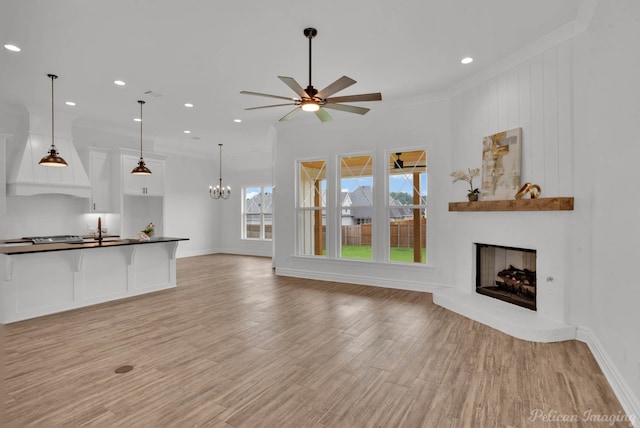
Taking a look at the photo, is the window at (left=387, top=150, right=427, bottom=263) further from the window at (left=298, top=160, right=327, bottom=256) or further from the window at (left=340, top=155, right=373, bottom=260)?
the window at (left=298, top=160, right=327, bottom=256)

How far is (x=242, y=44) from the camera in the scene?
4.00 meters

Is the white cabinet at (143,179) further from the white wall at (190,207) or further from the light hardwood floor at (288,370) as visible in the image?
the light hardwood floor at (288,370)

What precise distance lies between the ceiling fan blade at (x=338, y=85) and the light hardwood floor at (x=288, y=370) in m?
2.51

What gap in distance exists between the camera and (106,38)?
12.6 feet

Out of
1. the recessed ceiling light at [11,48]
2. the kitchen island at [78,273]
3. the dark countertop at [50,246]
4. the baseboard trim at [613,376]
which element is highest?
the recessed ceiling light at [11,48]

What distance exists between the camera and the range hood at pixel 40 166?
19.4ft

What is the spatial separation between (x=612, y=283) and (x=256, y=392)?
2999 millimetres

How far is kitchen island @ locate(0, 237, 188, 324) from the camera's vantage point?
4357 mm

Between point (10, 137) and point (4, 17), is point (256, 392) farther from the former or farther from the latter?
point (10, 137)

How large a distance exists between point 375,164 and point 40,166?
19.1ft

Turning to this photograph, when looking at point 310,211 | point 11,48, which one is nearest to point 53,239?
point 11,48

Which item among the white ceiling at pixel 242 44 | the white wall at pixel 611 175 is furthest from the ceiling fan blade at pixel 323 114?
the white wall at pixel 611 175

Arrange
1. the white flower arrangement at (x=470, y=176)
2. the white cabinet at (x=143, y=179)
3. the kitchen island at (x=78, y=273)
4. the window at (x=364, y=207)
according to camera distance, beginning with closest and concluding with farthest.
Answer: the kitchen island at (x=78, y=273) → the white flower arrangement at (x=470, y=176) → the window at (x=364, y=207) → the white cabinet at (x=143, y=179)

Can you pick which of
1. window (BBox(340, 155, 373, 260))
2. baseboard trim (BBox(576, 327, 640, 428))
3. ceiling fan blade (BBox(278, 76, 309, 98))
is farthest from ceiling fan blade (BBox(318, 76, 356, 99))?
baseboard trim (BBox(576, 327, 640, 428))
